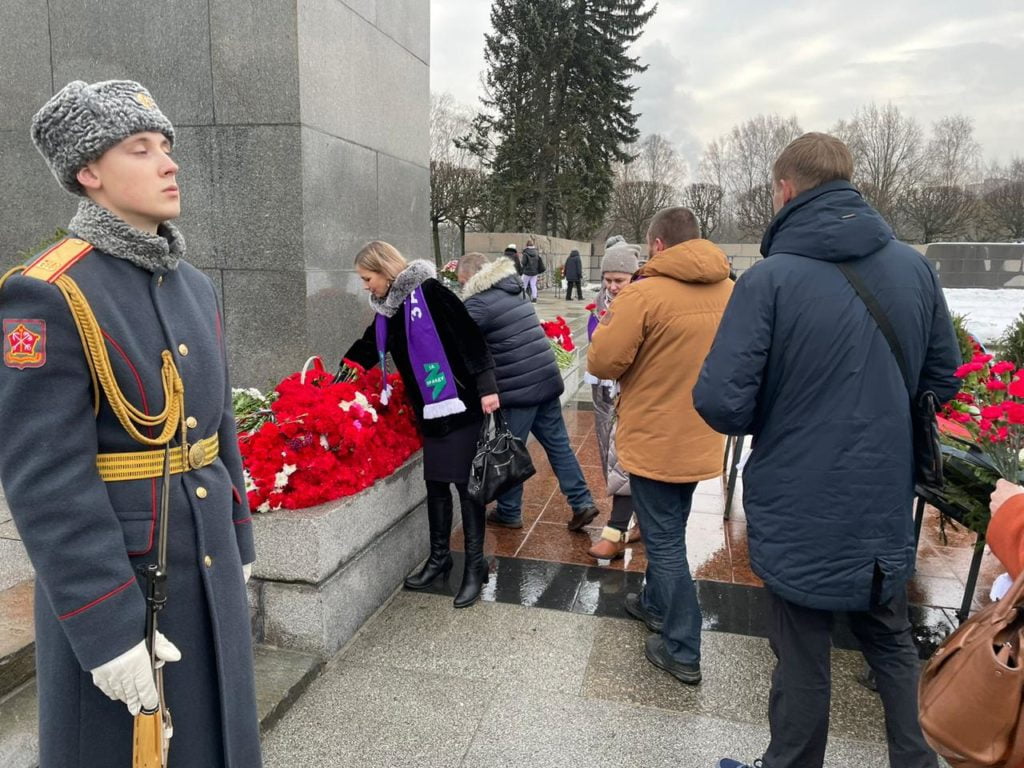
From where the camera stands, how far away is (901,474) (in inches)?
91.0

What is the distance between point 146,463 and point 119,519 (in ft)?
0.43

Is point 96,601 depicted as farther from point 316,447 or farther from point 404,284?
point 404,284

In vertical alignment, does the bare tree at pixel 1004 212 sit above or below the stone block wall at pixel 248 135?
above

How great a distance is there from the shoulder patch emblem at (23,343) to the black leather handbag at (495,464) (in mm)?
2558

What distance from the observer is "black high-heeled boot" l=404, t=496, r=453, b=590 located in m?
4.22

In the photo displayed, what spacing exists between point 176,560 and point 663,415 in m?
2.18

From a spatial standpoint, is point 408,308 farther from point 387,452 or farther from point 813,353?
point 813,353

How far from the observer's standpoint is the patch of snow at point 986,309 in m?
10.6

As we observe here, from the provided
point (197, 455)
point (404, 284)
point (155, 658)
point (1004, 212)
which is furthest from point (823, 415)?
point (1004, 212)

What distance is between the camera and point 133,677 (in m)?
1.61

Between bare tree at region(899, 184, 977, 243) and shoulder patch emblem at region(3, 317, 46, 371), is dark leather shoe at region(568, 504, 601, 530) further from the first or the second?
bare tree at region(899, 184, 977, 243)

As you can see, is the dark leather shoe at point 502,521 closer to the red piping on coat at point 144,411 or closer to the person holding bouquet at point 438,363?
the person holding bouquet at point 438,363

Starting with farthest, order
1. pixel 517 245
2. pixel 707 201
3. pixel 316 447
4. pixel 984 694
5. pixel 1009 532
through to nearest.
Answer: pixel 707 201 → pixel 517 245 → pixel 316 447 → pixel 1009 532 → pixel 984 694

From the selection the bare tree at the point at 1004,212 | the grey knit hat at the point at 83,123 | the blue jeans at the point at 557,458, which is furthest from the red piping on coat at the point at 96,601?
the bare tree at the point at 1004,212
